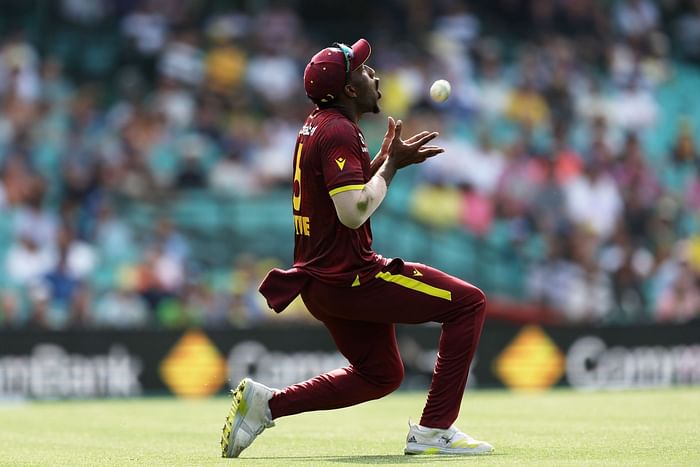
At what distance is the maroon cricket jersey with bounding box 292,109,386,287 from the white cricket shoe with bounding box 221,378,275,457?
0.75 m

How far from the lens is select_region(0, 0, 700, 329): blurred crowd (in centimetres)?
1611

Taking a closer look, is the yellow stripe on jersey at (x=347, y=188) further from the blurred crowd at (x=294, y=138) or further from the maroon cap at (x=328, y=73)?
the blurred crowd at (x=294, y=138)

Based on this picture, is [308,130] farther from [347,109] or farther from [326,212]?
[326,212]

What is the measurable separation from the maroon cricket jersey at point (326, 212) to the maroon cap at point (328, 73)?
104mm

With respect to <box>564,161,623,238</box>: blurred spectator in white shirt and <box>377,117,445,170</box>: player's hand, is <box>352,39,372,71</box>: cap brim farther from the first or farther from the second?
<box>564,161,623,238</box>: blurred spectator in white shirt

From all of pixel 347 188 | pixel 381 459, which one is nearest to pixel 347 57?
pixel 347 188

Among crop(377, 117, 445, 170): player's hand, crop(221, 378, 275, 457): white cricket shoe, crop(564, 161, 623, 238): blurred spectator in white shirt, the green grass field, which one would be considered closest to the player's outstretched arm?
crop(377, 117, 445, 170): player's hand

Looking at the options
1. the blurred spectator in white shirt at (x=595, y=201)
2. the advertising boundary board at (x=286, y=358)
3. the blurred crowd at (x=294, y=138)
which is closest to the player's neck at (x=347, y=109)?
the advertising boundary board at (x=286, y=358)

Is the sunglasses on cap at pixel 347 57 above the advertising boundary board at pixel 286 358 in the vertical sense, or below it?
above

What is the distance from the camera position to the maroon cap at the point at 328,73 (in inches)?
281

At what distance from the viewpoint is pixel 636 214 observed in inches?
679

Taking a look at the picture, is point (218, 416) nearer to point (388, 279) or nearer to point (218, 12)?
point (388, 279)

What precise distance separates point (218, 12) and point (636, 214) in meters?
6.68

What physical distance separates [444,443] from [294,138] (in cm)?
Result: 1080
